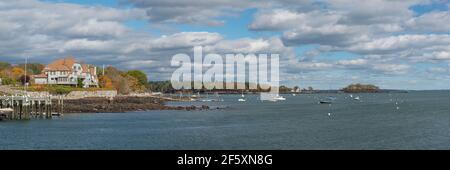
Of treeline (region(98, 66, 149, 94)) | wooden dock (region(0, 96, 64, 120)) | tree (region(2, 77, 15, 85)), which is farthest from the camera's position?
treeline (region(98, 66, 149, 94))

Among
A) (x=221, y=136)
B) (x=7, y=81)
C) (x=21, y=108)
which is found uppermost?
(x=7, y=81)

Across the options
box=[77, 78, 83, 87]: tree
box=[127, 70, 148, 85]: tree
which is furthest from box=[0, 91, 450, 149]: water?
box=[127, 70, 148, 85]: tree

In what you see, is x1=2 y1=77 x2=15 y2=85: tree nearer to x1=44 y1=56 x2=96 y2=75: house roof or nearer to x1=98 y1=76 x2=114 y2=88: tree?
x1=44 y1=56 x2=96 y2=75: house roof

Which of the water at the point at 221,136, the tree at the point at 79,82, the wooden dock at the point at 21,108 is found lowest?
the water at the point at 221,136

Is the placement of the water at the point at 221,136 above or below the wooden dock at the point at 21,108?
below

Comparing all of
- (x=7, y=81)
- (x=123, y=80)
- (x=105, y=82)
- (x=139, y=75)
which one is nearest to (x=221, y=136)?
(x=7, y=81)

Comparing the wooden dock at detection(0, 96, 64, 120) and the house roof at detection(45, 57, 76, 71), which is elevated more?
the house roof at detection(45, 57, 76, 71)

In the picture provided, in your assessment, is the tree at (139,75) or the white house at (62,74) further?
the tree at (139,75)

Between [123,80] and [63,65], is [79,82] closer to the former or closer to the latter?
[63,65]

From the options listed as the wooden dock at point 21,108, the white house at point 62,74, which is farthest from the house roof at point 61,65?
the wooden dock at point 21,108

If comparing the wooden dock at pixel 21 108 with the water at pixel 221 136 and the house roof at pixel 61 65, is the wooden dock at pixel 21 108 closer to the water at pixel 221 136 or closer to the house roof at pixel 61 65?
the water at pixel 221 136

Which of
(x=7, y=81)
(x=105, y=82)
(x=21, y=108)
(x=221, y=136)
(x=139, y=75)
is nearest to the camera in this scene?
(x=221, y=136)

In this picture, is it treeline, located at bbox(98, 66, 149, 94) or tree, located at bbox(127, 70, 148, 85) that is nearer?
treeline, located at bbox(98, 66, 149, 94)
